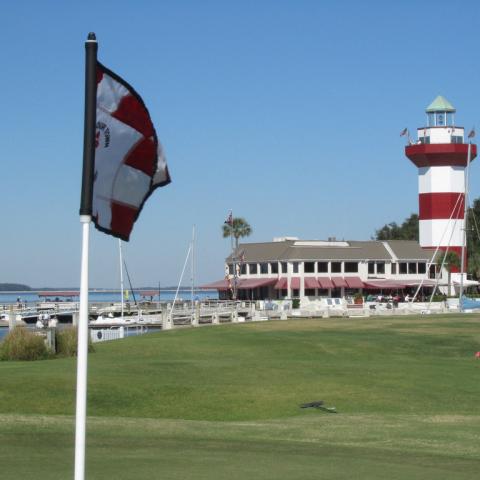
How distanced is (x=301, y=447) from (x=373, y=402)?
31.4ft

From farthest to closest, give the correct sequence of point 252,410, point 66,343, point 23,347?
point 66,343 → point 23,347 → point 252,410

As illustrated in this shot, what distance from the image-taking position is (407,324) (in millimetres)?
56594

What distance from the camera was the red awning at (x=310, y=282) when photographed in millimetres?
98750

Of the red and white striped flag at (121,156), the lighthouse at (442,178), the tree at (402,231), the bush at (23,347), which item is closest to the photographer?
the red and white striped flag at (121,156)

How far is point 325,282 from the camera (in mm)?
99500

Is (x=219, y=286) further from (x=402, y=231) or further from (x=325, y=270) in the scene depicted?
(x=402, y=231)

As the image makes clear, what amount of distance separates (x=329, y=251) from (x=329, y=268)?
181cm

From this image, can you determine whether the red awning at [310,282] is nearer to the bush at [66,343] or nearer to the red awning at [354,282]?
the red awning at [354,282]

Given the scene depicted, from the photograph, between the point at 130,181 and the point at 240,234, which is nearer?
the point at 130,181

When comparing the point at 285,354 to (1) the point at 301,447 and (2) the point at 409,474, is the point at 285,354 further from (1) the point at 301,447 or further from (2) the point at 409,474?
(2) the point at 409,474

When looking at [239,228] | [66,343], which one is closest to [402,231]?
[239,228]

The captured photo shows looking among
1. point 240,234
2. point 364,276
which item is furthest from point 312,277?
point 240,234

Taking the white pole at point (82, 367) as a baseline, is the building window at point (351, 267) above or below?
above

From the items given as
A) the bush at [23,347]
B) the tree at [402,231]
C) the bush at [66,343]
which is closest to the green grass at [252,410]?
the bush at [66,343]
